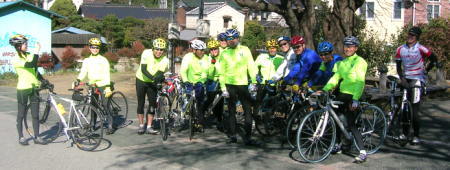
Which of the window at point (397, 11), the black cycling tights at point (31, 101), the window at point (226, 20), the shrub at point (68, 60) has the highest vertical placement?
the window at point (226, 20)

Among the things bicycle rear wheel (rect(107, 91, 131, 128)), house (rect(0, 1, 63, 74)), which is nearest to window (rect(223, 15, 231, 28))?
house (rect(0, 1, 63, 74))

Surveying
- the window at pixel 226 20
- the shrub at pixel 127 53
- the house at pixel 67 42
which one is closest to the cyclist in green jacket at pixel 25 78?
the shrub at pixel 127 53

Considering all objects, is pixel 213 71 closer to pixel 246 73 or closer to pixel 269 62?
pixel 269 62

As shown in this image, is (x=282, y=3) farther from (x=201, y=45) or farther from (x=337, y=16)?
(x=201, y=45)

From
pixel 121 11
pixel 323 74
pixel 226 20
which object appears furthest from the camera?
pixel 121 11

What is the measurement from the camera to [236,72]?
7.77 metres

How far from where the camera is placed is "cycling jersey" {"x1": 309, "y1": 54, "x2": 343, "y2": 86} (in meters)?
7.64

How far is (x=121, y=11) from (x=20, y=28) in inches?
1318

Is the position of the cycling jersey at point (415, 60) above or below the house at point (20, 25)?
below

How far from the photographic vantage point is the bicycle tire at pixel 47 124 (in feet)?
26.6

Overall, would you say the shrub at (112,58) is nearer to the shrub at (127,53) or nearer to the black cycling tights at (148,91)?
the shrub at (127,53)

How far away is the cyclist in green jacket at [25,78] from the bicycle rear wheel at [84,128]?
778 mm

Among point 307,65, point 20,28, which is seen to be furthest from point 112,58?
point 307,65

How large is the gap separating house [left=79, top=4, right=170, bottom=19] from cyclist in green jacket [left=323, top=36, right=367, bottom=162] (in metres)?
51.8
